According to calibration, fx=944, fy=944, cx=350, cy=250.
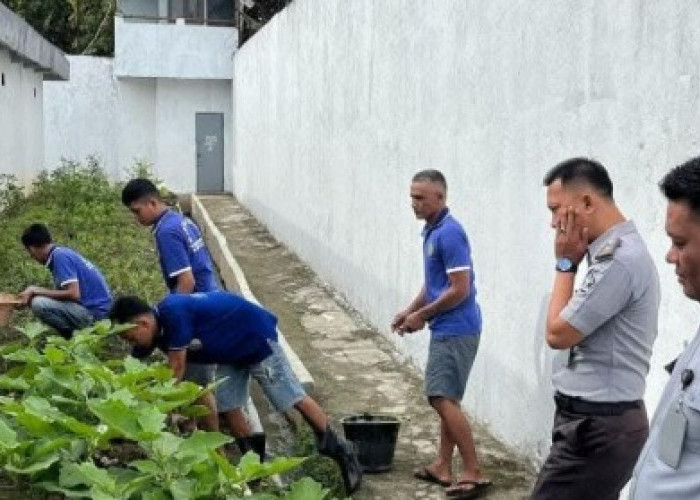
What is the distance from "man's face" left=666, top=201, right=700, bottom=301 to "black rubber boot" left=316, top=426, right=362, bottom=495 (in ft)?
11.5

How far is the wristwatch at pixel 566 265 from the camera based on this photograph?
3.29m

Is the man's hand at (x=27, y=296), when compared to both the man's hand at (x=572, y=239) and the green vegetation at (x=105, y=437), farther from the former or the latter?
the man's hand at (x=572, y=239)

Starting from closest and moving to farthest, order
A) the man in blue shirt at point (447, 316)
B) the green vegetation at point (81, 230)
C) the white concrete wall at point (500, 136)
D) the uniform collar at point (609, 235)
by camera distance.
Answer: the uniform collar at point (609, 235), the white concrete wall at point (500, 136), the man in blue shirt at point (447, 316), the green vegetation at point (81, 230)

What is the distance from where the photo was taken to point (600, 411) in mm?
3344

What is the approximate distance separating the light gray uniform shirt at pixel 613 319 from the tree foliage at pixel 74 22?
2833cm

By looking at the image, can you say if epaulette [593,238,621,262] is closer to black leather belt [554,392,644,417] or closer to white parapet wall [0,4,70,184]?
black leather belt [554,392,644,417]

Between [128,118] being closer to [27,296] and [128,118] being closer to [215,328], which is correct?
[27,296]

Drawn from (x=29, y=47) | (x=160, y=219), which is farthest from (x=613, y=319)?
(x=29, y=47)

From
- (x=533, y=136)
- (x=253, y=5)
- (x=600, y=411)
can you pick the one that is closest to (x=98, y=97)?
(x=253, y=5)

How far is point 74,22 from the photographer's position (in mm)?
30344

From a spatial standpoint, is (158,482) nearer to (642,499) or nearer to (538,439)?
(642,499)

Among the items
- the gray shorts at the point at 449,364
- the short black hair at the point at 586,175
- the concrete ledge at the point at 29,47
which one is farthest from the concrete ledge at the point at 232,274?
the short black hair at the point at 586,175

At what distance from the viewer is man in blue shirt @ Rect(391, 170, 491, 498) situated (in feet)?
17.0

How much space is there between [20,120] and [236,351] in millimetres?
12896
